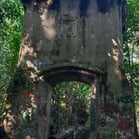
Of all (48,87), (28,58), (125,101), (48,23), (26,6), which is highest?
(26,6)

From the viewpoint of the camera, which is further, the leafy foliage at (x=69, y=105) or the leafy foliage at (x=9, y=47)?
the leafy foliage at (x=69, y=105)

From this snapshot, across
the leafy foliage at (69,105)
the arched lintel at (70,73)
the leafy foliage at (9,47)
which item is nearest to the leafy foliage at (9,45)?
the leafy foliage at (9,47)

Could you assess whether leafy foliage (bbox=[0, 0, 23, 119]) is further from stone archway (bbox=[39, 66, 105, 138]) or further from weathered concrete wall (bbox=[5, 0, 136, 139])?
stone archway (bbox=[39, 66, 105, 138])

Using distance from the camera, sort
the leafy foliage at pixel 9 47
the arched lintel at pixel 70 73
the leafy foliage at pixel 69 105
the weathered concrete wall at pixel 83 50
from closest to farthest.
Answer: the weathered concrete wall at pixel 83 50, the arched lintel at pixel 70 73, the leafy foliage at pixel 9 47, the leafy foliage at pixel 69 105

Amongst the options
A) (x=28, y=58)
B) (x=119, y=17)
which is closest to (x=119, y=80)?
(x=119, y=17)

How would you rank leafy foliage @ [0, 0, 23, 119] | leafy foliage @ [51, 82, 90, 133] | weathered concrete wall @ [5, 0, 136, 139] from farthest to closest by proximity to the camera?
leafy foliage @ [51, 82, 90, 133] < leafy foliage @ [0, 0, 23, 119] < weathered concrete wall @ [5, 0, 136, 139]

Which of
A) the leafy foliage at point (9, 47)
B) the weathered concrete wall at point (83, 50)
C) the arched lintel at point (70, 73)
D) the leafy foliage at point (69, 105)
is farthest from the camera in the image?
the leafy foliage at point (69, 105)

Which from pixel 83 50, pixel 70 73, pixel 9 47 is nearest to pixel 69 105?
pixel 9 47

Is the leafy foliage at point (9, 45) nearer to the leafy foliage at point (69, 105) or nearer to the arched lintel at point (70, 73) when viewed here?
the leafy foliage at point (69, 105)

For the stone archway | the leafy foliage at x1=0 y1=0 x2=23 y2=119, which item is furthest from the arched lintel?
the leafy foliage at x1=0 y1=0 x2=23 y2=119

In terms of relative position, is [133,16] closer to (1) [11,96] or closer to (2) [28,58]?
(2) [28,58]

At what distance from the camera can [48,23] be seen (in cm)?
877

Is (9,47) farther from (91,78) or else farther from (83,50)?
(91,78)

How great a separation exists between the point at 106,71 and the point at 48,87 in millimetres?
1917
